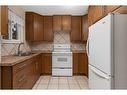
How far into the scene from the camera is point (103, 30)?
1.85 metres

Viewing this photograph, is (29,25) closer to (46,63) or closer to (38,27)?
(38,27)

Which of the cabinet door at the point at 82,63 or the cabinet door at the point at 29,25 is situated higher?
the cabinet door at the point at 29,25

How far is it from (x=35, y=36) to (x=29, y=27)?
353 millimetres

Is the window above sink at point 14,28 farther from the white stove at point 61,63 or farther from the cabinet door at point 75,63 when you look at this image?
the cabinet door at point 75,63

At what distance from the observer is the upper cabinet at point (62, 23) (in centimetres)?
568

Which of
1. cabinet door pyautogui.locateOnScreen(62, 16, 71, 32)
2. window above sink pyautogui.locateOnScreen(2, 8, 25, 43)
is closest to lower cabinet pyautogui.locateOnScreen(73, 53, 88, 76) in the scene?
cabinet door pyautogui.locateOnScreen(62, 16, 71, 32)

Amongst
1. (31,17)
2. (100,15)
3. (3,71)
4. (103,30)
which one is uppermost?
(31,17)

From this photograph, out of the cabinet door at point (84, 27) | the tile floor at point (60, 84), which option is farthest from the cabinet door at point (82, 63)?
the tile floor at point (60, 84)

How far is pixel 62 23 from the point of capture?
5664 mm

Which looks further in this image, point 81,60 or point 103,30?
point 81,60

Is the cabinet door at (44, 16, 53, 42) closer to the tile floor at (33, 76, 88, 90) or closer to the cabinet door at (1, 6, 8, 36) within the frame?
the tile floor at (33, 76, 88, 90)
